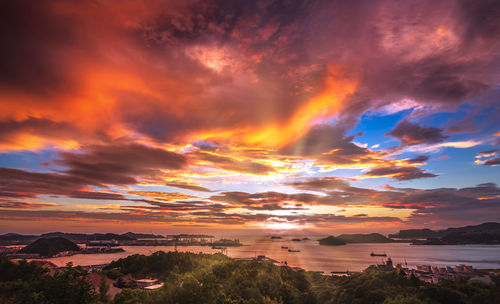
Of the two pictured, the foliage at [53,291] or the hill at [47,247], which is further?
the hill at [47,247]

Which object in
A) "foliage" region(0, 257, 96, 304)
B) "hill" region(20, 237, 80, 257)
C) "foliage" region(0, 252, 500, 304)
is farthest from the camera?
"hill" region(20, 237, 80, 257)

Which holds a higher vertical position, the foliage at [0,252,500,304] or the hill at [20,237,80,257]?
the foliage at [0,252,500,304]

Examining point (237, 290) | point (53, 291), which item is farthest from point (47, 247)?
point (53, 291)

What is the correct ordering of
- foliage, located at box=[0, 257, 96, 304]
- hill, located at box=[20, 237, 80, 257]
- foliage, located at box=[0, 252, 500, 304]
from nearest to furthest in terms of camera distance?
foliage, located at box=[0, 257, 96, 304] → foliage, located at box=[0, 252, 500, 304] → hill, located at box=[20, 237, 80, 257]

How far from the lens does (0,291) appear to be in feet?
71.6

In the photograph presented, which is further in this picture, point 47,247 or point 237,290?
point 47,247

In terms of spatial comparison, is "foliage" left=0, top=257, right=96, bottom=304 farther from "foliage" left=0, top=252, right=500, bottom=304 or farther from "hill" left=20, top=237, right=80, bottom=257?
"hill" left=20, top=237, right=80, bottom=257

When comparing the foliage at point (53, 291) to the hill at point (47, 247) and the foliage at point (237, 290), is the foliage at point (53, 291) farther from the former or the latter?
the hill at point (47, 247)

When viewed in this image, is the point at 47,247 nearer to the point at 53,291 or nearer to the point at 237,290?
the point at 237,290

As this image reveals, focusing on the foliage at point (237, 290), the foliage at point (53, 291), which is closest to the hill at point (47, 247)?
the foliage at point (237, 290)

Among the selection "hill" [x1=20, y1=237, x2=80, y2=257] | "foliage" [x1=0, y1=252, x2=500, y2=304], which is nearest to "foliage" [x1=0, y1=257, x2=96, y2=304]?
"foliage" [x1=0, y1=252, x2=500, y2=304]

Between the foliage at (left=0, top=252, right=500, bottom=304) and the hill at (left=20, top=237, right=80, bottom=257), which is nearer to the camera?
the foliage at (left=0, top=252, right=500, bottom=304)

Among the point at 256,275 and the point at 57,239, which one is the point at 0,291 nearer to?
the point at 256,275

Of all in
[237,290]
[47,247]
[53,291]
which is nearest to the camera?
[53,291]
